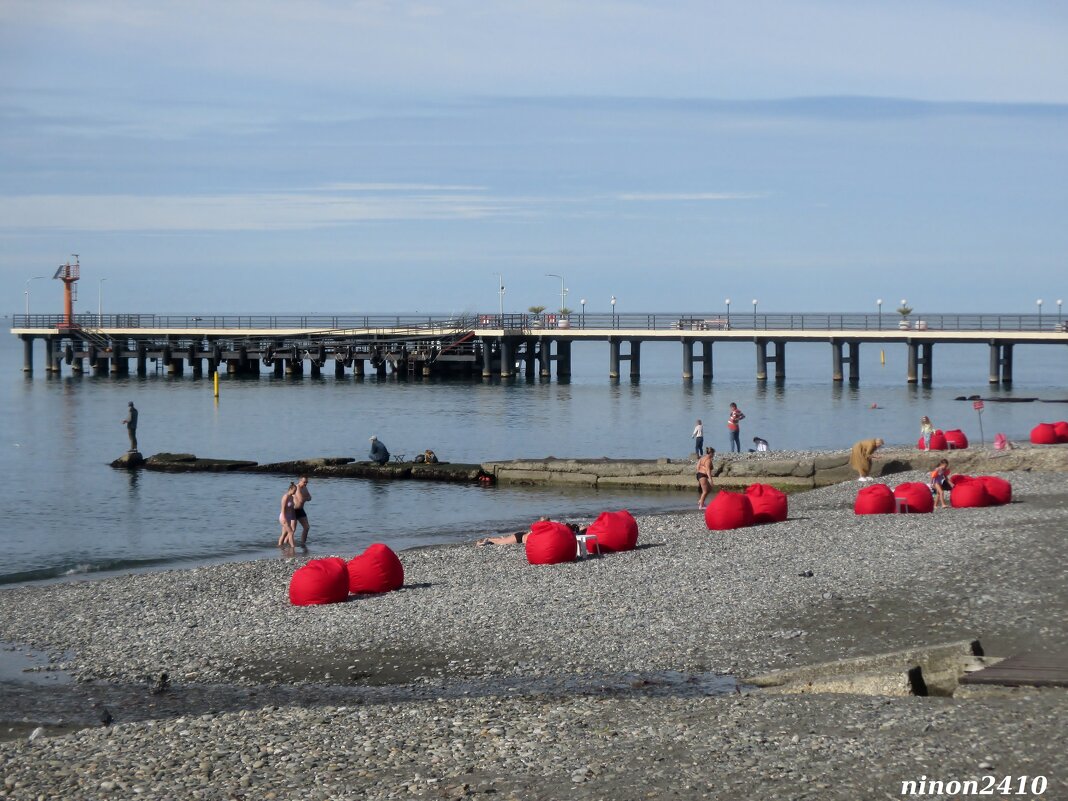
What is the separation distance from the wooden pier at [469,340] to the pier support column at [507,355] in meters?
0.09

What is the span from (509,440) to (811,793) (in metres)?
42.1

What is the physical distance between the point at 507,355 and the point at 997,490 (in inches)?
2453

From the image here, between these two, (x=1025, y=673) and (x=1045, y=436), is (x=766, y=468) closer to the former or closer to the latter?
(x=1045, y=436)

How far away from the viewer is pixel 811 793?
819 centimetres

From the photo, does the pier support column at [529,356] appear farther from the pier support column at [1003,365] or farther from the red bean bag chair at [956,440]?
the red bean bag chair at [956,440]

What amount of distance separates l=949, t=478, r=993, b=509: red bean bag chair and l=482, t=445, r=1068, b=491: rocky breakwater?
6003 mm

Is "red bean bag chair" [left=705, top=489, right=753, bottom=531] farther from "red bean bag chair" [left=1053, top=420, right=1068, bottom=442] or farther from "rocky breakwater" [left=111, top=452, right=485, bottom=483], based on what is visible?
"red bean bag chair" [left=1053, top=420, right=1068, bottom=442]

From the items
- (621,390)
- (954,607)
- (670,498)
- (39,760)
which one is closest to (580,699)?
(39,760)

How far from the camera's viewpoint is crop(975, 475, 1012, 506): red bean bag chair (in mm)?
22656

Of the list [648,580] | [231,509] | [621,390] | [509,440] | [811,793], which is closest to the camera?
[811,793]

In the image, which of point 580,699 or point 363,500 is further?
Answer: point 363,500

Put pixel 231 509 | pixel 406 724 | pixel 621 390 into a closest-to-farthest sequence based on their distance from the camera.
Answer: pixel 406 724
pixel 231 509
pixel 621 390

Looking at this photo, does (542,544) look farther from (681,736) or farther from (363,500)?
(363,500)

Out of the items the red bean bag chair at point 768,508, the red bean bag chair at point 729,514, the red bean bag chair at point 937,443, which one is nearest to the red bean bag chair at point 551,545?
the red bean bag chair at point 729,514
